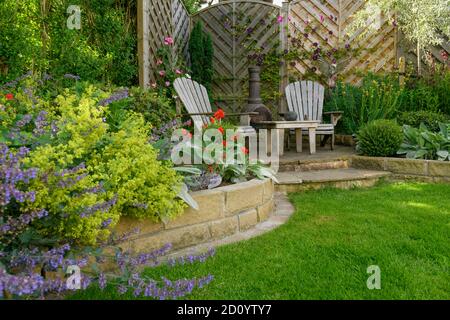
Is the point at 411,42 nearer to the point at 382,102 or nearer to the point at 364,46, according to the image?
the point at 364,46

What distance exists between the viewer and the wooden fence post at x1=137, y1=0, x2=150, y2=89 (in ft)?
16.9

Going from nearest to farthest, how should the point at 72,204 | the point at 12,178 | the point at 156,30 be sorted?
1. the point at 12,178
2. the point at 72,204
3. the point at 156,30

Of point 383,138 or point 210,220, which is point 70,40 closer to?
point 210,220

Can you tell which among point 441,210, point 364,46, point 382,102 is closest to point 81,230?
point 441,210

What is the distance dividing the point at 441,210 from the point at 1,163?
269 centimetres

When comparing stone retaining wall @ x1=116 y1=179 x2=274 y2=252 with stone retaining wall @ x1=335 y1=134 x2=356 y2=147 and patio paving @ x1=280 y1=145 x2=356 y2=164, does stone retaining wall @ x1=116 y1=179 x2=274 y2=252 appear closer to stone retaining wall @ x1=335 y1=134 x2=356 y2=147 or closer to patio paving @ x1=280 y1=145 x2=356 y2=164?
patio paving @ x1=280 y1=145 x2=356 y2=164

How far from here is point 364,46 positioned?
6766 millimetres

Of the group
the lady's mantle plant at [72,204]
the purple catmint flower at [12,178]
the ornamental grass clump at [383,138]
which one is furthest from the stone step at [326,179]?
the purple catmint flower at [12,178]

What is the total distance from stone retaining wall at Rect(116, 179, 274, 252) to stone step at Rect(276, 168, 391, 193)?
0.93 m

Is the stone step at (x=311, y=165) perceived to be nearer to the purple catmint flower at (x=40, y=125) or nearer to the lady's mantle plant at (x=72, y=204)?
the lady's mantle plant at (x=72, y=204)

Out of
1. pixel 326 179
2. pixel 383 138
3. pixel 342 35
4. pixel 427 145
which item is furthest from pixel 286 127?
pixel 342 35

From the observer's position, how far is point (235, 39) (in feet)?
24.1

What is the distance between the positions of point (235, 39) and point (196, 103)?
2.60m

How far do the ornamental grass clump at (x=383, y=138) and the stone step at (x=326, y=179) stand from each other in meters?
0.31
